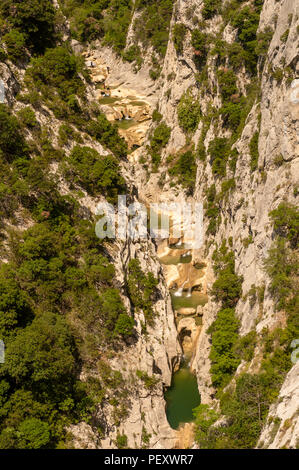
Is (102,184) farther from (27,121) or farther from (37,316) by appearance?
(37,316)

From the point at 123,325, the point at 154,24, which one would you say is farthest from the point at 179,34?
the point at 123,325

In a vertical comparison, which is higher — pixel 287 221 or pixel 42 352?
pixel 287 221

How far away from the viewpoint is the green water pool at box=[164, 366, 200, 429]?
36.1 m

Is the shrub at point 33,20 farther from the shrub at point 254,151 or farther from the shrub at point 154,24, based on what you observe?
the shrub at point 154,24

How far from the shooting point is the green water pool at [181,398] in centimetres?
3612

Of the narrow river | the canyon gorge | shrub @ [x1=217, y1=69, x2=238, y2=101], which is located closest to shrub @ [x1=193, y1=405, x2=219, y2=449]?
the canyon gorge

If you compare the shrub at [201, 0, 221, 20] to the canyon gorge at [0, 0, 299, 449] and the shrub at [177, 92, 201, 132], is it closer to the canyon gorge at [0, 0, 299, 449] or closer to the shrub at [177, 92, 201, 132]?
the canyon gorge at [0, 0, 299, 449]

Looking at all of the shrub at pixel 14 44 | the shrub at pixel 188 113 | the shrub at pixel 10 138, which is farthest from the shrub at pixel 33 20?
the shrub at pixel 188 113

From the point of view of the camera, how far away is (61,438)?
27094mm

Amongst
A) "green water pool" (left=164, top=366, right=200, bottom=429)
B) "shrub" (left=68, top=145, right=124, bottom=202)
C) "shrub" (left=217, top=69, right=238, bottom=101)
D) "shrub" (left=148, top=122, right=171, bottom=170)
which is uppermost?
"shrub" (left=217, top=69, right=238, bottom=101)

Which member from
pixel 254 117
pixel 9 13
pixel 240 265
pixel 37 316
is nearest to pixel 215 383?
pixel 240 265

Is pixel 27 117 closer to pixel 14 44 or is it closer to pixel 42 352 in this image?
pixel 14 44

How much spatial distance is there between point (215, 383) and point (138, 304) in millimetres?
11088

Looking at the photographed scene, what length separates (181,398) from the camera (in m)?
37.8
